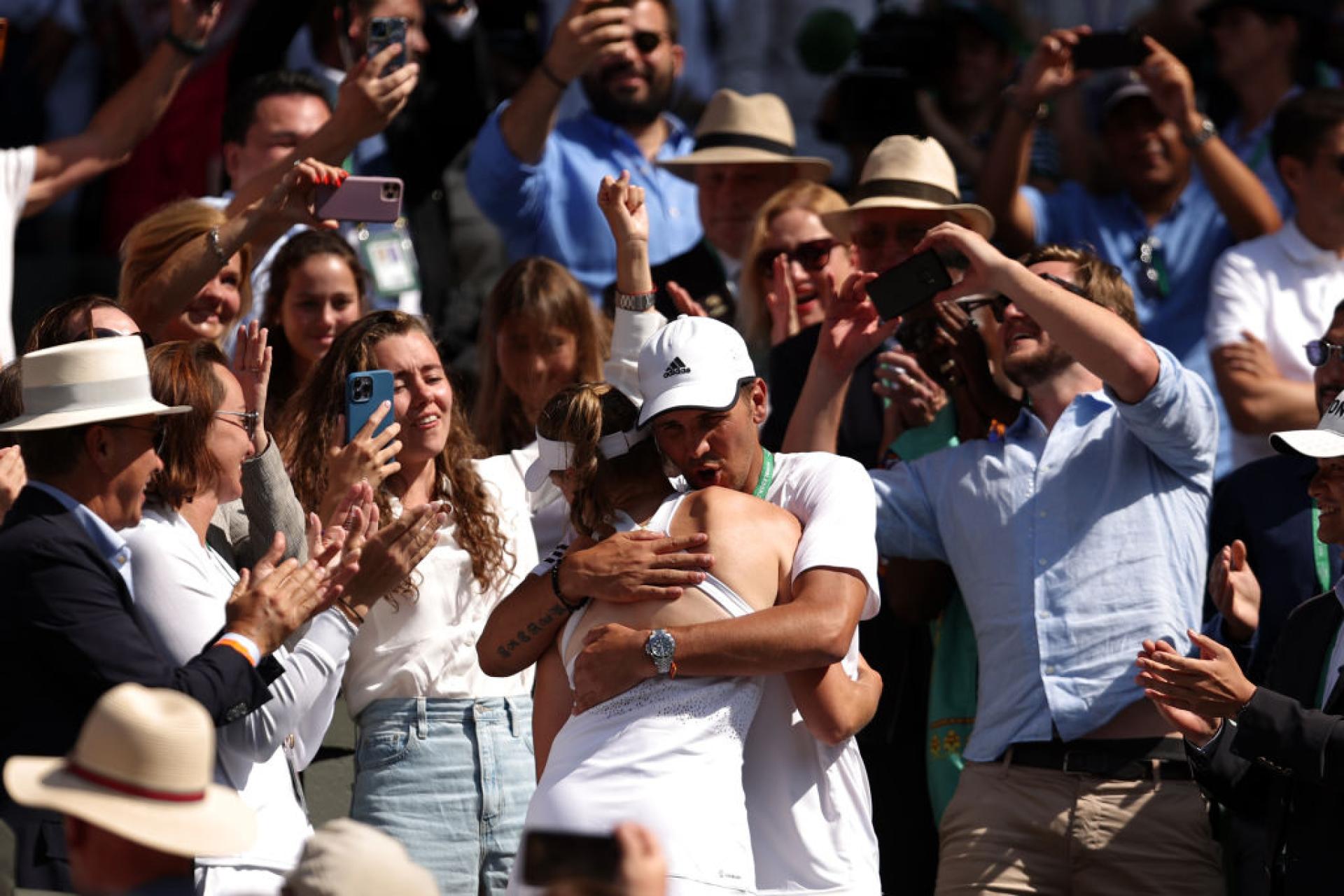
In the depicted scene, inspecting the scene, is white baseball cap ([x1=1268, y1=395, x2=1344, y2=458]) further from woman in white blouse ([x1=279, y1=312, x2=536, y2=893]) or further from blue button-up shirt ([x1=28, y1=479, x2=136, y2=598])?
blue button-up shirt ([x1=28, y1=479, x2=136, y2=598])

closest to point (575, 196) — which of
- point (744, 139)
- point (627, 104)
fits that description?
point (627, 104)

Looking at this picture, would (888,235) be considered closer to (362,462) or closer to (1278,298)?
(1278,298)

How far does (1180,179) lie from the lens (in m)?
7.58

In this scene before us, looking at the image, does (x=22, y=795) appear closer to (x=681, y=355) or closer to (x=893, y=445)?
(x=681, y=355)

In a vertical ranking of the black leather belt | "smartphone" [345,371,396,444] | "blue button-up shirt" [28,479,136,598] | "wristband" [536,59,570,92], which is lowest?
the black leather belt

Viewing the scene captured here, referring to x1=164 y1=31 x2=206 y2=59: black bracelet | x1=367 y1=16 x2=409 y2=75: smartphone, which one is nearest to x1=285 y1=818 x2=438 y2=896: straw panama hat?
x1=367 y1=16 x2=409 y2=75: smartphone

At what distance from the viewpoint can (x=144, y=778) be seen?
9.95 feet

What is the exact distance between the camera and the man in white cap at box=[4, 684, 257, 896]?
3.02 m

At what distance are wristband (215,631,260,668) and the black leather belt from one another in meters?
2.26

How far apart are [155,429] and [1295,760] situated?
258cm

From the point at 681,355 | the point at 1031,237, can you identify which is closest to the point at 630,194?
the point at 681,355

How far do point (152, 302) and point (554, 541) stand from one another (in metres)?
1.31

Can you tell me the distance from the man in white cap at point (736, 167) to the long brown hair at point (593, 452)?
9.41 feet

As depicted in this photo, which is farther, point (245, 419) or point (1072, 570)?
point (1072, 570)
